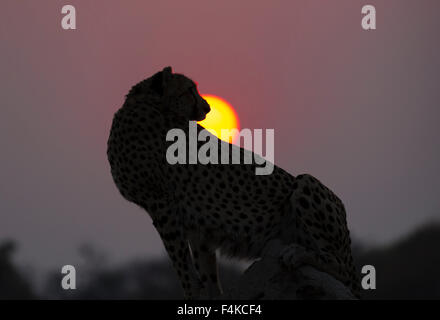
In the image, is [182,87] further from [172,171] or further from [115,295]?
[115,295]

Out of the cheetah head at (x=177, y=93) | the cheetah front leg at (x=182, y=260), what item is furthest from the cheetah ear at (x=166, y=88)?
the cheetah front leg at (x=182, y=260)

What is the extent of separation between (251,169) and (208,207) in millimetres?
480

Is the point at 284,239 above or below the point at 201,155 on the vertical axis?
below

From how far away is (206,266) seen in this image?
4969 millimetres

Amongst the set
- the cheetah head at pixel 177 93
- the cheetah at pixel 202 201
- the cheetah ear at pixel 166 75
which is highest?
the cheetah ear at pixel 166 75

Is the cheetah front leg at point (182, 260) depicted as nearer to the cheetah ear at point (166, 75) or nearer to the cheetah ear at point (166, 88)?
the cheetah ear at point (166, 88)

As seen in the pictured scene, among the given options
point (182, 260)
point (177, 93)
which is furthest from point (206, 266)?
point (177, 93)

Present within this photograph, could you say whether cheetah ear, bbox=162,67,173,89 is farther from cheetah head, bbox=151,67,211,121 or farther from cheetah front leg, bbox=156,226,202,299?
cheetah front leg, bbox=156,226,202,299

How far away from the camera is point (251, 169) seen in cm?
518

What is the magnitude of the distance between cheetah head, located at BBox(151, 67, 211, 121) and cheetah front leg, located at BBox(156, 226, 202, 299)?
0.93 metres

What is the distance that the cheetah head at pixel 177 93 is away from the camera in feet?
16.9

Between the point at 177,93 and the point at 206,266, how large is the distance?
1304 mm

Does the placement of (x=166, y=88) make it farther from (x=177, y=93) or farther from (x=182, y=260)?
(x=182, y=260)
